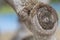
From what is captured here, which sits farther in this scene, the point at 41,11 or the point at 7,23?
the point at 7,23

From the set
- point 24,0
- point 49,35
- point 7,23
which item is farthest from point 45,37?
point 7,23

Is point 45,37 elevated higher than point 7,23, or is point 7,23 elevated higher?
point 7,23

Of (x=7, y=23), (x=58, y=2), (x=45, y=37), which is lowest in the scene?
(x=45, y=37)

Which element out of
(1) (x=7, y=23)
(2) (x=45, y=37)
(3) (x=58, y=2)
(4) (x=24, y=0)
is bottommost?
(2) (x=45, y=37)

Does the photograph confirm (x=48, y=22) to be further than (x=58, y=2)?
A: No

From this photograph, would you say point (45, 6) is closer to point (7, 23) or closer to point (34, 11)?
point (34, 11)

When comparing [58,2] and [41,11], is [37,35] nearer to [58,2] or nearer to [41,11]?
[41,11]

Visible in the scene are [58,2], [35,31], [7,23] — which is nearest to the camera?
[35,31]

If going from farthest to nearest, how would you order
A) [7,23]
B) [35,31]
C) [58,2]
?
[58,2], [7,23], [35,31]

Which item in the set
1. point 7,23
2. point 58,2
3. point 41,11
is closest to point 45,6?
point 41,11
